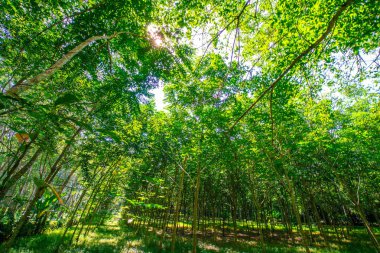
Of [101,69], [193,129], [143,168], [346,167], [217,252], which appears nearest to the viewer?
[101,69]

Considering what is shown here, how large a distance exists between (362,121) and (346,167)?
188 inches

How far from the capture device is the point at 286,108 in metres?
7.06

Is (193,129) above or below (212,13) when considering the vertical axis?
below

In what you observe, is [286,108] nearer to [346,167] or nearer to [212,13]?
[212,13]

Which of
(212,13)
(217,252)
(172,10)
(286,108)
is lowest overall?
(217,252)

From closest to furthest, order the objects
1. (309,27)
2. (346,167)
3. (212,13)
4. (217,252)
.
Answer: (309,27) → (212,13) → (217,252) → (346,167)

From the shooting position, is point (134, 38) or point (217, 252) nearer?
point (134, 38)

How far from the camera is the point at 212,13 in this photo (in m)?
4.75

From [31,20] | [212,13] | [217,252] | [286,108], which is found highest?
[212,13]

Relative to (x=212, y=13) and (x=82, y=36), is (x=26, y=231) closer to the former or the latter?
(x=82, y=36)

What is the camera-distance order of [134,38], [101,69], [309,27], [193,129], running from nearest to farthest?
[309,27], [134,38], [101,69], [193,129]

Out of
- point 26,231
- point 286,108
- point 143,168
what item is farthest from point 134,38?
point 26,231

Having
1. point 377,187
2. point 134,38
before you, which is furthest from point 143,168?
point 377,187

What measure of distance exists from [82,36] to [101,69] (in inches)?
55.8
